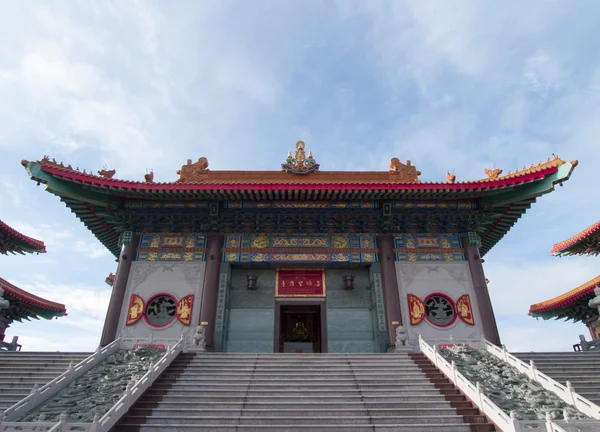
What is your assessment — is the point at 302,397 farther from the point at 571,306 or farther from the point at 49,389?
the point at 571,306

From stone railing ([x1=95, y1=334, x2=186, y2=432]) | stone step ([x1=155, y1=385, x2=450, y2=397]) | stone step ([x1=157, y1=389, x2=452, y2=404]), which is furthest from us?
stone step ([x1=155, y1=385, x2=450, y2=397])

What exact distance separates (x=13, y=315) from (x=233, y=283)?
13.5 m

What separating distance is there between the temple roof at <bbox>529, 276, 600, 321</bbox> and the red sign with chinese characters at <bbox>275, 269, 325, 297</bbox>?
1261 centimetres

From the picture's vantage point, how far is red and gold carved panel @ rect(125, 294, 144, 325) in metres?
14.1

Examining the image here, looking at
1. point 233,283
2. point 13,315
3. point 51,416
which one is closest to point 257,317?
point 233,283

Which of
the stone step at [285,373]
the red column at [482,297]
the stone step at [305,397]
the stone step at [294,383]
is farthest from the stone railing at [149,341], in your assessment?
the red column at [482,297]

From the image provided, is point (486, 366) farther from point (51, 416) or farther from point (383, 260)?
point (51, 416)

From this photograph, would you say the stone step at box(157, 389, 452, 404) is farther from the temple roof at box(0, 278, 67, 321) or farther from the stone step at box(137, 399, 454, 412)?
the temple roof at box(0, 278, 67, 321)

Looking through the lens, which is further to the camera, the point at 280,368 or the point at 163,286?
the point at 163,286

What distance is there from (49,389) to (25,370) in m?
2.51

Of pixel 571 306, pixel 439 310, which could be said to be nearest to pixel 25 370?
pixel 439 310

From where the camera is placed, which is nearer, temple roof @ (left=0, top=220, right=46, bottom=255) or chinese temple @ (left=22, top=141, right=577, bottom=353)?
chinese temple @ (left=22, top=141, right=577, bottom=353)

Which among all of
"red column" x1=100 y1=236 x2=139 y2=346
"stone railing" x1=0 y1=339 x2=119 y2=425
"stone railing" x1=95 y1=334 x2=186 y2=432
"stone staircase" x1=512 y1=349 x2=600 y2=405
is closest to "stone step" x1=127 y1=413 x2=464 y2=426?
"stone railing" x1=95 y1=334 x2=186 y2=432

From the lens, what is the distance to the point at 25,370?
1055 cm
